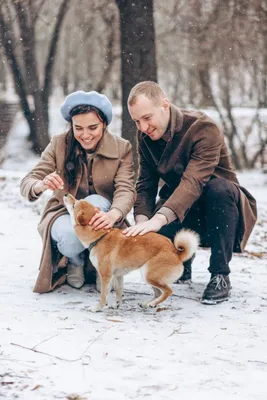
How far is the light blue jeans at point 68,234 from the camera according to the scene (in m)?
4.27

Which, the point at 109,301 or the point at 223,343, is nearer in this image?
the point at 223,343

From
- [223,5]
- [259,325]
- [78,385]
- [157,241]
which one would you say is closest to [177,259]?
[157,241]

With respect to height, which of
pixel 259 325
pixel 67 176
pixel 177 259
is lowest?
pixel 259 325

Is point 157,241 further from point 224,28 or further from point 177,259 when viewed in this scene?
point 224,28

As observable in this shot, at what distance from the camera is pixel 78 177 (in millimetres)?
4438

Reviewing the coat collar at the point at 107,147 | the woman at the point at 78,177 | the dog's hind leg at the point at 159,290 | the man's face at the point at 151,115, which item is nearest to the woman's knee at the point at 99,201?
the woman at the point at 78,177

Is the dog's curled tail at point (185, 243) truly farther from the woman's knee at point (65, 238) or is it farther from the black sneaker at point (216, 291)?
the woman's knee at point (65, 238)

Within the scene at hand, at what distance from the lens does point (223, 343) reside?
3.52 metres

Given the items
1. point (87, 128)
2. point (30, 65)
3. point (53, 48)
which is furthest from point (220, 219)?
point (53, 48)

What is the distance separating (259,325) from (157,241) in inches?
30.3

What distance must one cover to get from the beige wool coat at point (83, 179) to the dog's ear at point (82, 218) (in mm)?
351

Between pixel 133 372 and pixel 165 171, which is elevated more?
pixel 165 171

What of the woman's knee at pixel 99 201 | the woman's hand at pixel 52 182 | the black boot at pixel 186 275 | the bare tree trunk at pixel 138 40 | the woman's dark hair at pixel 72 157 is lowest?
the black boot at pixel 186 275

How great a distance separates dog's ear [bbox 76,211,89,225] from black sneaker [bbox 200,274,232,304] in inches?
37.1
